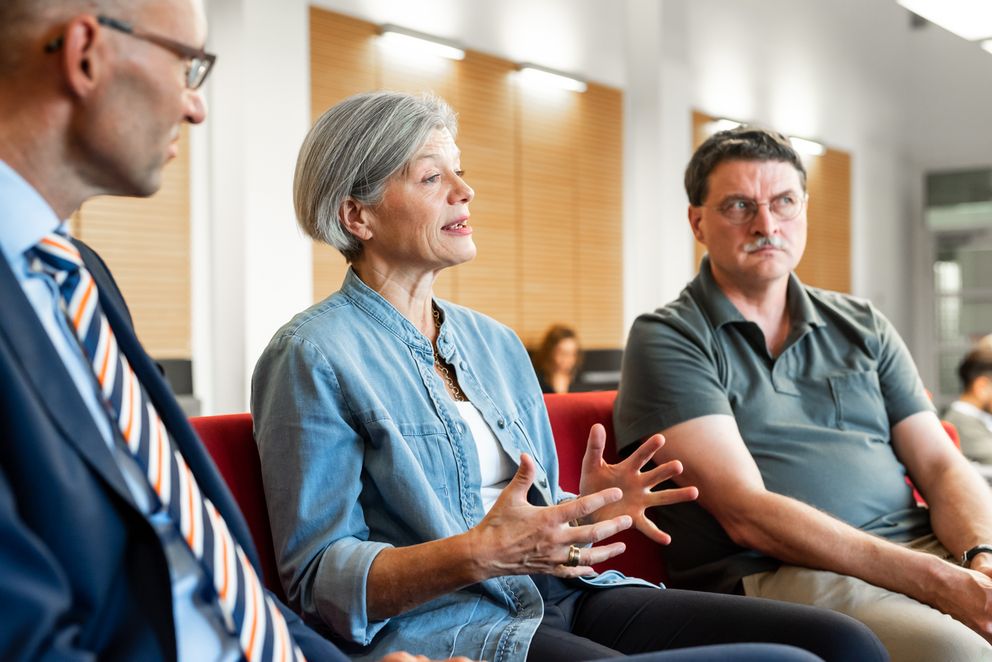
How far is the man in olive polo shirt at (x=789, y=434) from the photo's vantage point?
1.84 meters

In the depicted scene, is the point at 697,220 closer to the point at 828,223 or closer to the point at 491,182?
the point at 491,182

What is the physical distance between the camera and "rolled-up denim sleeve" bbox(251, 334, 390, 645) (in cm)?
143

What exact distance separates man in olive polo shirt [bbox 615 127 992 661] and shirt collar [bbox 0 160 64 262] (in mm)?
1348

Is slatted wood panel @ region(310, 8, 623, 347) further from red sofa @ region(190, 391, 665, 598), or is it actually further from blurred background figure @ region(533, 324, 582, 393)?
red sofa @ region(190, 391, 665, 598)

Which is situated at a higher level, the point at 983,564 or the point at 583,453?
the point at 583,453

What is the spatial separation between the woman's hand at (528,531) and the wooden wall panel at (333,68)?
14.0 feet

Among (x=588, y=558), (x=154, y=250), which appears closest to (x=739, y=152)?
(x=588, y=558)

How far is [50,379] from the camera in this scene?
870 mm

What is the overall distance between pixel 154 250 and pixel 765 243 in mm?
3734

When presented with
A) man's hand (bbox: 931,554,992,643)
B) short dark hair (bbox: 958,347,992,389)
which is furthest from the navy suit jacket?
short dark hair (bbox: 958,347,992,389)

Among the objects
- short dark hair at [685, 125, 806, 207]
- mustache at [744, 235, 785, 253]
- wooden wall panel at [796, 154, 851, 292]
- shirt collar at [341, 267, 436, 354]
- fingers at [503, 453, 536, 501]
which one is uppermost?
wooden wall panel at [796, 154, 851, 292]

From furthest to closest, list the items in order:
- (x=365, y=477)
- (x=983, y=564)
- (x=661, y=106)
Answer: (x=661, y=106) → (x=983, y=564) → (x=365, y=477)

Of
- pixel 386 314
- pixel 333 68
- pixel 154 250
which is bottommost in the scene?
pixel 386 314

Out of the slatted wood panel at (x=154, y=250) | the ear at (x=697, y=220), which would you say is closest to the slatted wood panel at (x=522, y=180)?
the slatted wood panel at (x=154, y=250)
